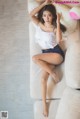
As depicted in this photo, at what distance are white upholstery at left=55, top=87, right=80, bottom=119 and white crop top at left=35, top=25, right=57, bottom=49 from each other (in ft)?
1.05

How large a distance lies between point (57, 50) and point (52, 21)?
0.18 m

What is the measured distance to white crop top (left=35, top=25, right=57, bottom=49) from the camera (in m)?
1.74

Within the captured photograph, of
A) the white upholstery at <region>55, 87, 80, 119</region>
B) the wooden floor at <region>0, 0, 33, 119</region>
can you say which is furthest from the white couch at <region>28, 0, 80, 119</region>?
the wooden floor at <region>0, 0, 33, 119</region>

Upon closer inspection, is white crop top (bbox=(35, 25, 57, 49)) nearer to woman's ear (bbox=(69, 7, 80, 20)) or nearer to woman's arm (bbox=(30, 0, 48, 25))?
woman's arm (bbox=(30, 0, 48, 25))

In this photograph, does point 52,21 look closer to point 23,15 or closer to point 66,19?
point 66,19

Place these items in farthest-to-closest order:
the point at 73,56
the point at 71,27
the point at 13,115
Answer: the point at 13,115 → the point at 71,27 → the point at 73,56

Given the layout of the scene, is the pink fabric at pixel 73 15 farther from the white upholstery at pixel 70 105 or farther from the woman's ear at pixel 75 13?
the white upholstery at pixel 70 105

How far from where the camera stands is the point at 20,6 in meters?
2.12

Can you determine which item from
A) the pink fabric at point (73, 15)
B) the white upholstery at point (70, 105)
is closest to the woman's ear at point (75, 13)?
the pink fabric at point (73, 15)

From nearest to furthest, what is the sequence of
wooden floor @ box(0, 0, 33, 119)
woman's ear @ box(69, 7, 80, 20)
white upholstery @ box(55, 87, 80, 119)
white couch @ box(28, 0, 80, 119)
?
1. white upholstery @ box(55, 87, 80, 119)
2. white couch @ box(28, 0, 80, 119)
3. woman's ear @ box(69, 7, 80, 20)
4. wooden floor @ box(0, 0, 33, 119)

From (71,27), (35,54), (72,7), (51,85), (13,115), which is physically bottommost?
(13,115)

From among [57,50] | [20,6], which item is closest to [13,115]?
[57,50]

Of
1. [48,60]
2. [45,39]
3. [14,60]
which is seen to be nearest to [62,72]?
[48,60]

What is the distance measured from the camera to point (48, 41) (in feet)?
5.73
